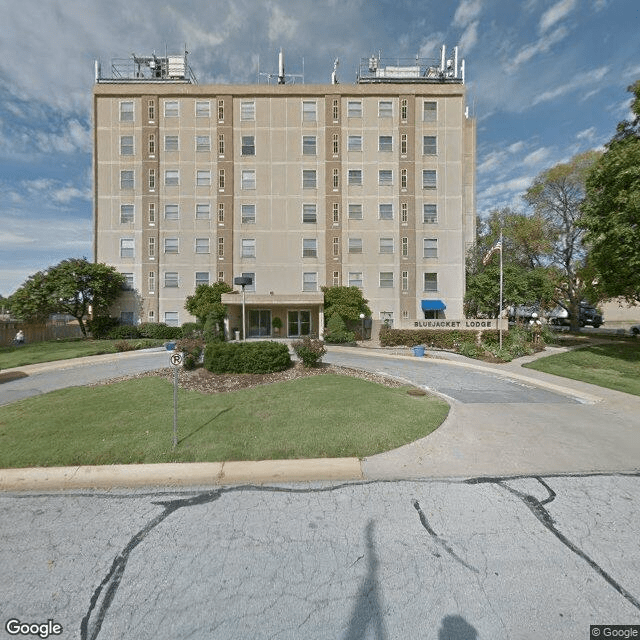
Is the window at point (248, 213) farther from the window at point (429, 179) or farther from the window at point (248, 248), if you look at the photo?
the window at point (429, 179)

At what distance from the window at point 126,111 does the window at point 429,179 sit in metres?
25.8

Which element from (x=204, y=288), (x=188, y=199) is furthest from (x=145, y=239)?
(x=204, y=288)

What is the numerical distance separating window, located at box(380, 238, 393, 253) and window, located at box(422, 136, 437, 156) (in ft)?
26.8

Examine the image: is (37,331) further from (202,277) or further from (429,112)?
(429,112)

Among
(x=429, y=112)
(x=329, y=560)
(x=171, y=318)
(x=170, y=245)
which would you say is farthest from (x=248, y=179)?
(x=329, y=560)

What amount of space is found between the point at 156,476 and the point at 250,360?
5.99 meters

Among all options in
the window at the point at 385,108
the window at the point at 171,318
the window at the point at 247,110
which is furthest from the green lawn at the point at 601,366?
the window at the point at 247,110

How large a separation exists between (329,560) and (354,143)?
29347 mm

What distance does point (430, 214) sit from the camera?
26.5 m

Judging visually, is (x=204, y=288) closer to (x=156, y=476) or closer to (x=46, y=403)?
(x=46, y=403)

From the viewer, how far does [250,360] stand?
405 inches

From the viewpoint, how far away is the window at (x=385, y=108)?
86.0 feet

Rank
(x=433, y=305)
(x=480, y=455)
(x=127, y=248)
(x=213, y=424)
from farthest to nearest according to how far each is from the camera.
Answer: (x=127, y=248) < (x=433, y=305) < (x=213, y=424) < (x=480, y=455)

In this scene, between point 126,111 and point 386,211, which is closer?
point 126,111
